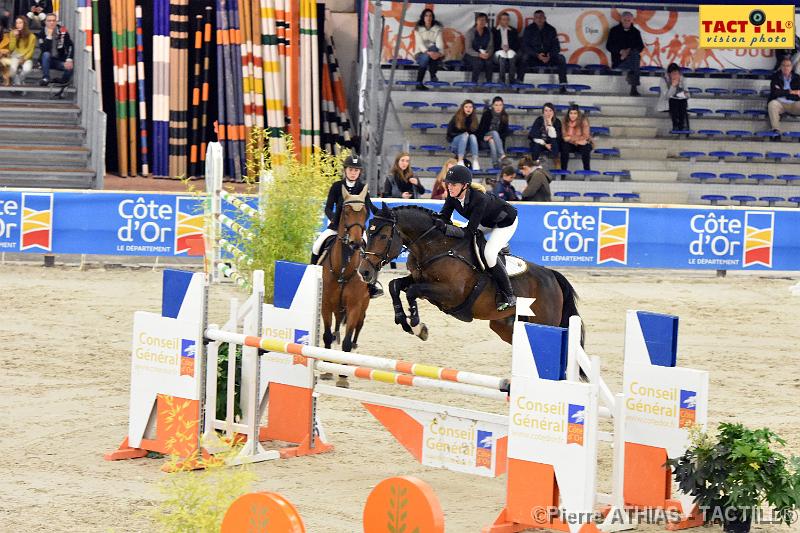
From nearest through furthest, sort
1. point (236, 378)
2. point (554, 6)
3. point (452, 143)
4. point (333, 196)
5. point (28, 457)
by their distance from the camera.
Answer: point (28, 457) < point (236, 378) < point (333, 196) < point (452, 143) < point (554, 6)

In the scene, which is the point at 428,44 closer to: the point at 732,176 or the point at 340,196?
the point at 732,176

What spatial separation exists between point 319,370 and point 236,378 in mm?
982

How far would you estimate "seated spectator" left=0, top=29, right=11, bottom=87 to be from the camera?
73.9 ft

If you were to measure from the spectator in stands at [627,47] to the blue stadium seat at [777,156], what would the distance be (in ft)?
9.23

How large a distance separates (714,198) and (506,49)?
4908 millimetres

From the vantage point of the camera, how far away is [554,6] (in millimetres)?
24625

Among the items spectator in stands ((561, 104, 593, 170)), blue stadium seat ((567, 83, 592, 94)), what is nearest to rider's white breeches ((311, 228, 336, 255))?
spectator in stands ((561, 104, 593, 170))

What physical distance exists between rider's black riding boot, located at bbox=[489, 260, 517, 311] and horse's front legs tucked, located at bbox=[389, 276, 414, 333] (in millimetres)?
722

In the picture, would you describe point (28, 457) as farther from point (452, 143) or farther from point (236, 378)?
point (452, 143)

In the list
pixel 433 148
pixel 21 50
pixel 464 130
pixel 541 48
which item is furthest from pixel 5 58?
pixel 541 48

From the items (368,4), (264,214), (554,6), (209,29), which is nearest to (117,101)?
(209,29)

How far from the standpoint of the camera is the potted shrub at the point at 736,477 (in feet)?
22.4

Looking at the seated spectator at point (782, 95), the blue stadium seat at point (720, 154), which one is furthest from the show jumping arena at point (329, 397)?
the seated spectator at point (782, 95)

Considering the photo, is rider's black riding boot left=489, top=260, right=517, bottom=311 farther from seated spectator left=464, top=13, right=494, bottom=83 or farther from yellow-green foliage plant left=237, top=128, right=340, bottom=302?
seated spectator left=464, top=13, right=494, bottom=83
